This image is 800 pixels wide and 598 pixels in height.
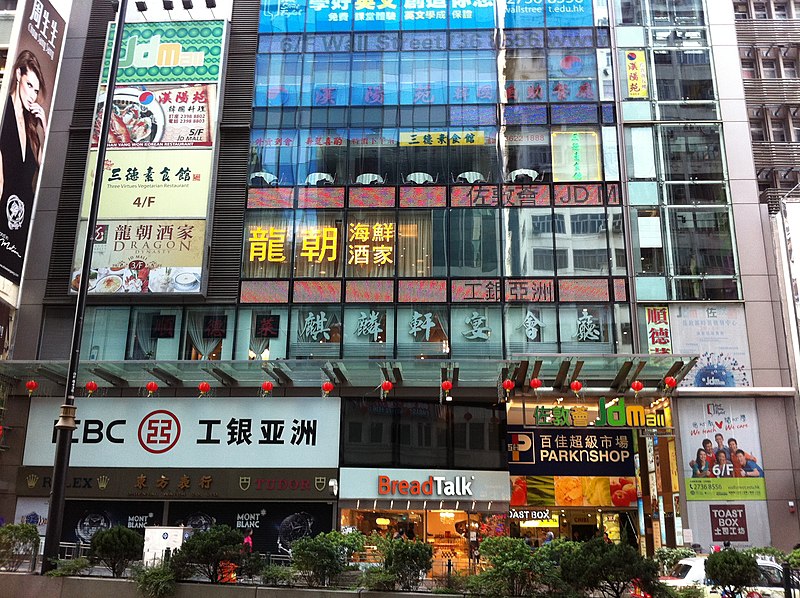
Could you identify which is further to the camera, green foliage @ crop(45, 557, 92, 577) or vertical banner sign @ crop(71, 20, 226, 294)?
A: vertical banner sign @ crop(71, 20, 226, 294)

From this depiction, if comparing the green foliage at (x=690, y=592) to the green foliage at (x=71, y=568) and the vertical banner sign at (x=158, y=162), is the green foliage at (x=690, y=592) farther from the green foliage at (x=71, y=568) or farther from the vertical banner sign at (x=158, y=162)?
the vertical banner sign at (x=158, y=162)

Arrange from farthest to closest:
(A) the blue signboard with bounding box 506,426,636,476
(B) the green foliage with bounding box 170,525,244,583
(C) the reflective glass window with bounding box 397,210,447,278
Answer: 1. (A) the blue signboard with bounding box 506,426,636,476
2. (C) the reflective glass window with bounding box 397,210,447,278
3. (B) the green foliage with bounding box 170,525,244,583

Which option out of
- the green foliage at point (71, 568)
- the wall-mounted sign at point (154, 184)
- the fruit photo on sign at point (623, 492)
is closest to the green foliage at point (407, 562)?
the green foliage at point (71, 568)

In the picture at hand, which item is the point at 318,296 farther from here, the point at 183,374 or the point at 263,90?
the point at 263,90

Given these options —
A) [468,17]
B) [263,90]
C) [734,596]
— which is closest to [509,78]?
[468,17]

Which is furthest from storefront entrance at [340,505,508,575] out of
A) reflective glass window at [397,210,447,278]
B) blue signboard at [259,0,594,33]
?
blue signboard at [259,0,594,33]

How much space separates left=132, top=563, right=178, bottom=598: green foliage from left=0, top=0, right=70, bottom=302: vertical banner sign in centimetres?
1573

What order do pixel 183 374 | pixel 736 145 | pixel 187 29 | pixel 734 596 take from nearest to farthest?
pixel 734 596, pixel 183 374, pixel 736 145, pixel 187 29

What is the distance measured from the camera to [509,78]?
30781mm

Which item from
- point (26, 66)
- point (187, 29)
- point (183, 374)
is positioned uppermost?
point (187, 29)

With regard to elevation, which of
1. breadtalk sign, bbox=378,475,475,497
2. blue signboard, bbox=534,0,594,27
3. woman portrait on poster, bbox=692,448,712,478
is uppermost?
blue signboard, bbox=534,0,594,27

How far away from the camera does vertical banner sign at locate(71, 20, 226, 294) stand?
93.5ft

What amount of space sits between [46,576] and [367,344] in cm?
1411

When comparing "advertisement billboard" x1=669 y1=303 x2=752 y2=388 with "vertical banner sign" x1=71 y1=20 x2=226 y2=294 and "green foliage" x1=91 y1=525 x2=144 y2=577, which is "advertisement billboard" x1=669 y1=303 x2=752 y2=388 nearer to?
"vertical banner sign" x1=71 y1=20 x2=226 y2=294
